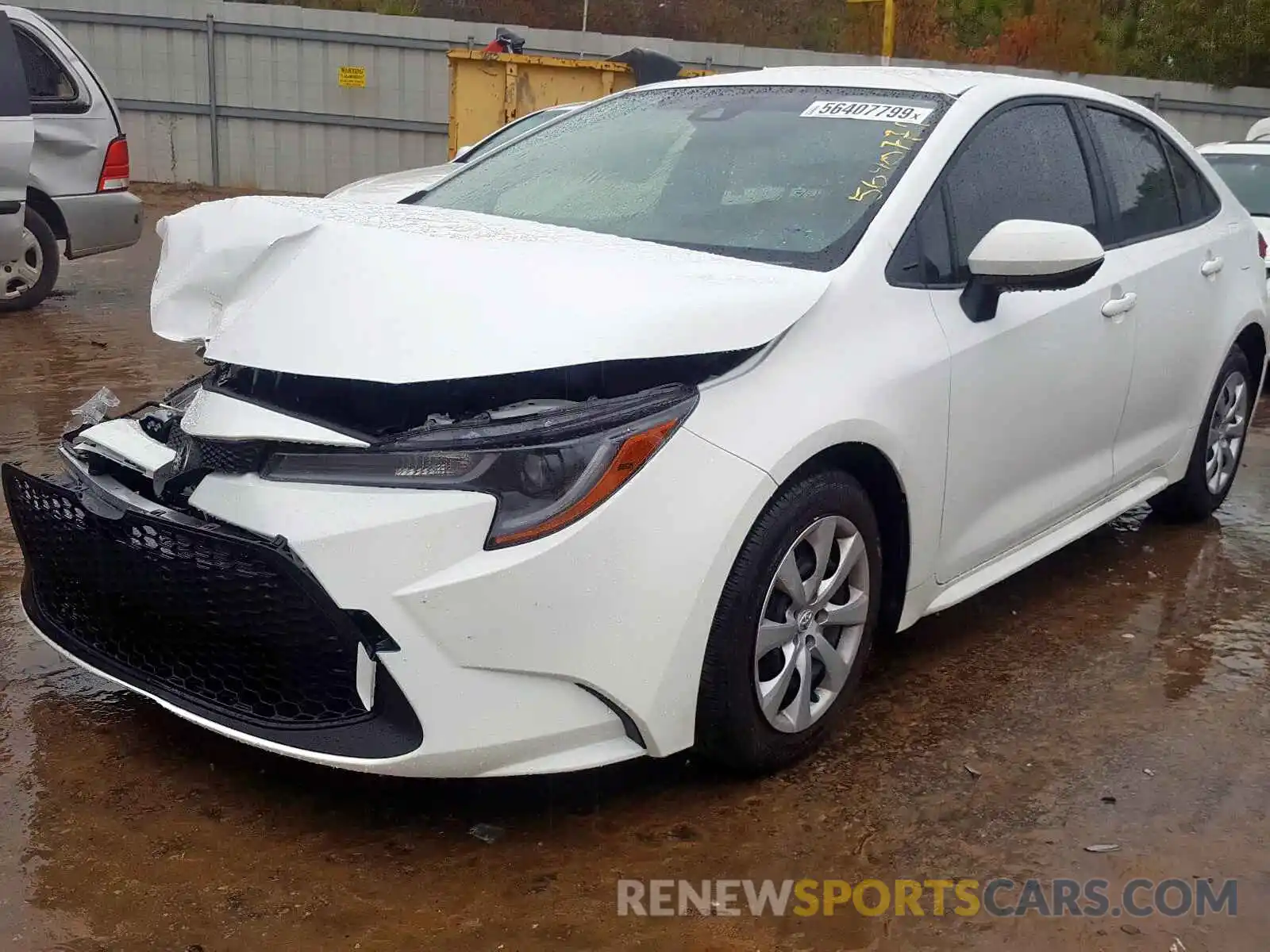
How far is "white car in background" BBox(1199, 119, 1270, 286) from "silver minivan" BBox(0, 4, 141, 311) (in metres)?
7.29

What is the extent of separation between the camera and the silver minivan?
8500 mm

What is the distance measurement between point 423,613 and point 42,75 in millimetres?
7602

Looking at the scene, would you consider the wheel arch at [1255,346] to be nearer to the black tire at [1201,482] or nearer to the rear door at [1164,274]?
the black tire at [1201,482]

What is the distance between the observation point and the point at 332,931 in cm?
236

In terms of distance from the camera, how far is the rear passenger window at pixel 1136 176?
4078 mm

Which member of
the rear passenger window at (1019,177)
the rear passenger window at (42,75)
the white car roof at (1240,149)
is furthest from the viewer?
the white car roof at (1240,149)

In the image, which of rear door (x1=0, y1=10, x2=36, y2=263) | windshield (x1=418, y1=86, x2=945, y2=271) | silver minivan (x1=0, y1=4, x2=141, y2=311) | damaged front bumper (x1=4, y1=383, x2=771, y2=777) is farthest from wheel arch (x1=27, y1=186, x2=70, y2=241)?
damaged front bumper (x1=4, y1=383, x2=771, y2=777)

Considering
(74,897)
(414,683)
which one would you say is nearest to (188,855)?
(74,897)

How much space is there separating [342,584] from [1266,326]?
13.0ft

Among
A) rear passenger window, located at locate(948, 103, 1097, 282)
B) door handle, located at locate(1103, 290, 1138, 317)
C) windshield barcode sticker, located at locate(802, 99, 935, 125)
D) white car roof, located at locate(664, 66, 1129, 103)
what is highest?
white car roof, located at locate(664, 66, 1129, 103)

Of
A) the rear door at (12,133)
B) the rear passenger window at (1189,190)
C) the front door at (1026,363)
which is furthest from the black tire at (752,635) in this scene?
the rear door at (12,133)

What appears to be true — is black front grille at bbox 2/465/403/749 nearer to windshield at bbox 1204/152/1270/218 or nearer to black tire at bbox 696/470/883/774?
black tire at bbox 696/470/883/774

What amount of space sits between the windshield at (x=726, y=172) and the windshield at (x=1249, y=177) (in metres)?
6.28

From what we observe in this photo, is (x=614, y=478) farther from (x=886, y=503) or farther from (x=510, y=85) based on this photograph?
(x=510, y=85)
